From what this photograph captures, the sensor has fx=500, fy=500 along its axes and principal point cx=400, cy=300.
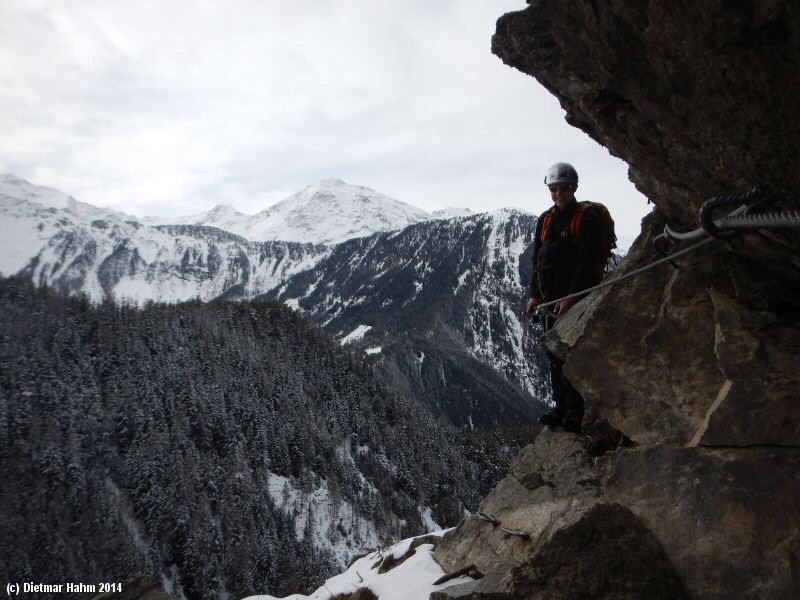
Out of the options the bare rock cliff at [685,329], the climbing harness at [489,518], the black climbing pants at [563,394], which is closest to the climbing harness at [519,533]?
the bare rock cliff at [685,329]

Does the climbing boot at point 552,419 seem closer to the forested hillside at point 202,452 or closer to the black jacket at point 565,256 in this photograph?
the black jacket at point 565,256

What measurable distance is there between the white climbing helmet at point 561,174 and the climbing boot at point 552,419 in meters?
4.00

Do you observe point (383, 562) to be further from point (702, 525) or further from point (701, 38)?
point (701, 38)

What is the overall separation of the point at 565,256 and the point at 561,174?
1.33m

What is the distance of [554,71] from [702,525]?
5.79 m

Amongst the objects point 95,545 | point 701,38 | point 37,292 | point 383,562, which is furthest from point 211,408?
point 701,38

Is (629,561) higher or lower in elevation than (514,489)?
lower

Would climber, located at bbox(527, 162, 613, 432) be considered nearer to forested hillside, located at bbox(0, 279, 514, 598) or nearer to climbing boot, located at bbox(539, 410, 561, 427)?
climbing boot, located at bbox(539, 410, 561, 427)

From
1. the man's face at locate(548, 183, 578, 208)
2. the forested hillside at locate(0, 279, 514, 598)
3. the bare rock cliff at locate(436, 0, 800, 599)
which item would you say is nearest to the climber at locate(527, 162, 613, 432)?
the man's face at locate(548, 183, 578, 208)

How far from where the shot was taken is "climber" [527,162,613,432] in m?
7.66

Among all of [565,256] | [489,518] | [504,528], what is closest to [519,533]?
[504,528]

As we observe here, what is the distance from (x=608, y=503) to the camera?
18.1 ft

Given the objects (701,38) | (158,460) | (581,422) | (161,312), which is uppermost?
(161,312)

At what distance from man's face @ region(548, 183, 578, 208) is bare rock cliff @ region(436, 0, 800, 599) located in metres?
1.06
